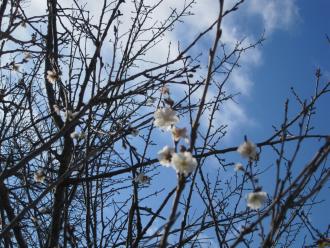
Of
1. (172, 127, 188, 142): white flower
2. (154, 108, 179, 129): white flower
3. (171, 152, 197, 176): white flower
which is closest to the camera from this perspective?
(171, 152, 197, 176): white flower

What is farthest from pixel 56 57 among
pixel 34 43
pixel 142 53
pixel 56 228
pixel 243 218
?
pixel 243 218

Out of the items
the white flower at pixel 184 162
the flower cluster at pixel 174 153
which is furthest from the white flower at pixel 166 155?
the white flower at pixel 184 162

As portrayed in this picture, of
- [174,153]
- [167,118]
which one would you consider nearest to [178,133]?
[174,153]

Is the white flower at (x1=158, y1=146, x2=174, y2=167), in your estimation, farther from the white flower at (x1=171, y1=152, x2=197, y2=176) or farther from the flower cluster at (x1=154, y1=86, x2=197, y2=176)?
the white flower at (x1=171, y1=152, x2=197, y2=176)

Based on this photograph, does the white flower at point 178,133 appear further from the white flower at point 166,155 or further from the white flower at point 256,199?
the white flower at point 256,199

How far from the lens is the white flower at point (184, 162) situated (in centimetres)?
165

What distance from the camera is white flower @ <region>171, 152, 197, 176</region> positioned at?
5.41ft

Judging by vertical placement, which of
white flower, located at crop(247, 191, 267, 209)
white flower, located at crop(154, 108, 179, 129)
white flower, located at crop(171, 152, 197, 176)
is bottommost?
white flower, located at crop(247, 191, 267, 209)

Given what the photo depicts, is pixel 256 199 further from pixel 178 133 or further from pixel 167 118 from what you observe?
pixel 167 118

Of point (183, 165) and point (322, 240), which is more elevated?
point (183, 165)

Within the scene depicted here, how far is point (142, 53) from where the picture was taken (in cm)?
420

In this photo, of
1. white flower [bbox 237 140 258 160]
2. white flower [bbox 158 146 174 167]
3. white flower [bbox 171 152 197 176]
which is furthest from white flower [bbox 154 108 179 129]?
white flower [bbox 171 152 197 176]

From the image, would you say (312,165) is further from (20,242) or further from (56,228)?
(20,242)

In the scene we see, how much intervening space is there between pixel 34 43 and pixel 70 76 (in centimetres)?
59
